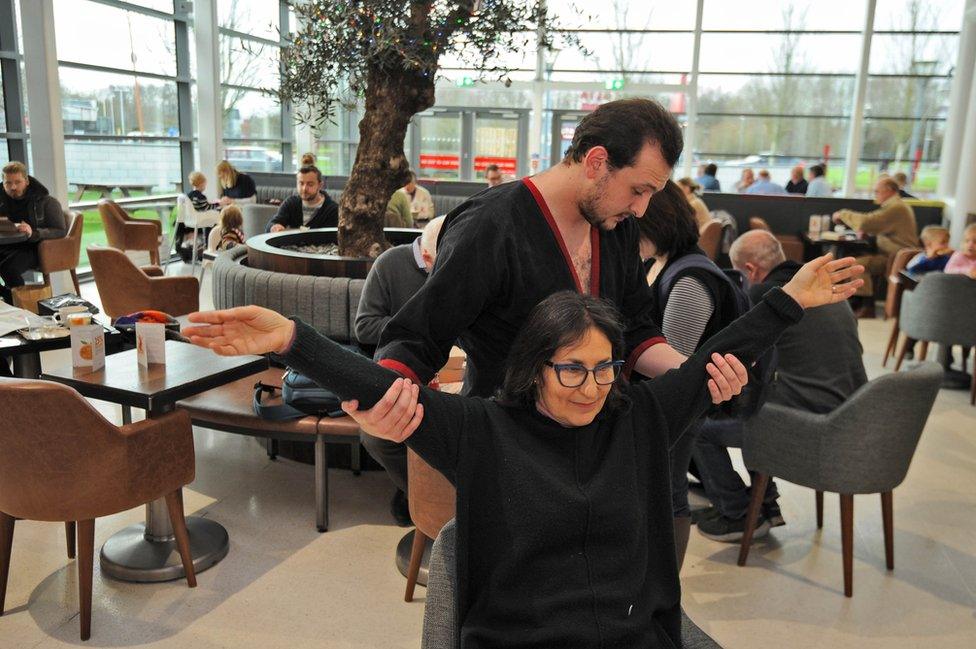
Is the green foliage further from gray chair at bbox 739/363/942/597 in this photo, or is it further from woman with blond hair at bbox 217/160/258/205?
woman with blond hair at bbox 217/160/258/205

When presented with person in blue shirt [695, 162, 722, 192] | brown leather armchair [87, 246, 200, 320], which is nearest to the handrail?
brown leather armchair [87, 246, 200, 320]

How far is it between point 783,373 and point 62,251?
22.3 ft

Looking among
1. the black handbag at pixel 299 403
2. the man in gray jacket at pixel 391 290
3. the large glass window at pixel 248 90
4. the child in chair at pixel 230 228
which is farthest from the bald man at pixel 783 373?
the large glass window at pixel 248 90

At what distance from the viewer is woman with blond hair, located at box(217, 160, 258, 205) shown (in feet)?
33.7

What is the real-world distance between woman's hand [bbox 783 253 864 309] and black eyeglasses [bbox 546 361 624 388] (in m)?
0.45

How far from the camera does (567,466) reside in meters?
1.72

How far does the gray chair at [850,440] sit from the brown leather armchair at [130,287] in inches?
163

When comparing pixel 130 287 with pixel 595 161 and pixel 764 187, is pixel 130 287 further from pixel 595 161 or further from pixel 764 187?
pixel 764 187

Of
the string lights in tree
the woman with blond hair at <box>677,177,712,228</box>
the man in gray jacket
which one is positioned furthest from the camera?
the woman with blond hair at <box>677,177,712,228</box>

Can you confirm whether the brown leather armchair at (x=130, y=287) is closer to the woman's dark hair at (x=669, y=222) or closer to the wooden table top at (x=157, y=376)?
the wooden table top at (x=157, y=376)

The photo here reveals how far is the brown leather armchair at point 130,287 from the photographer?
573 cm

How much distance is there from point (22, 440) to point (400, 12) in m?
→ 2.76

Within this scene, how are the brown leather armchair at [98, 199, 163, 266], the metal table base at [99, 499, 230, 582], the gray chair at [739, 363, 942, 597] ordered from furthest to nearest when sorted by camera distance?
the brown leather armchair at [98, 199, 163, 266] → the metal table base at [99, 499, 230, 582] → the gray chair at [739, 363, 942, 597]

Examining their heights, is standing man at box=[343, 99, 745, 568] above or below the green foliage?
below
